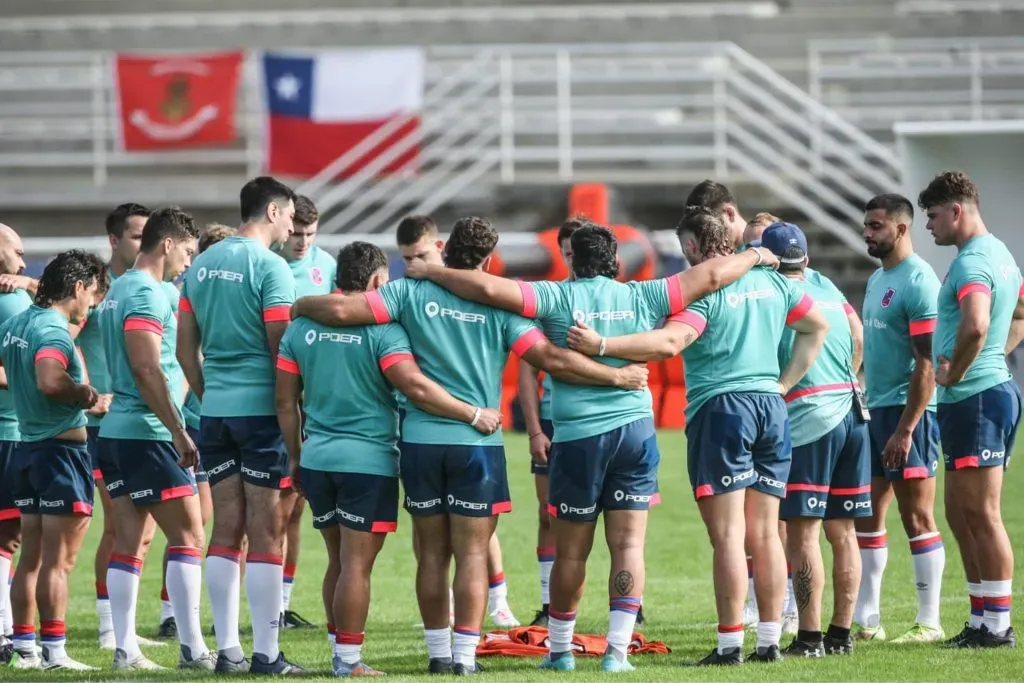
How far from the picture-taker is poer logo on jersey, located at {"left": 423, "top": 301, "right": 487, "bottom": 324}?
659cm

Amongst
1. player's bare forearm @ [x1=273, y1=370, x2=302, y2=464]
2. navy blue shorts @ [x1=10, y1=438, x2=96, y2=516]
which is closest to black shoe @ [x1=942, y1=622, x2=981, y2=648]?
player's bare forearm @ [x1=273, y1=370, x2=302, y2=464]

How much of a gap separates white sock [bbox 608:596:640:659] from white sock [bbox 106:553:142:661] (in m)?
2.40

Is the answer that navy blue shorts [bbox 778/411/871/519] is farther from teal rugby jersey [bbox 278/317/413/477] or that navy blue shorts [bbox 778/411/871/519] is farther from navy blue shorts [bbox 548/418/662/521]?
teal rugby jersey [bbox 278/317/413/477]

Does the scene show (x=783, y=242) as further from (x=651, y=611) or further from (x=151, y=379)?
(x=151, y=379)

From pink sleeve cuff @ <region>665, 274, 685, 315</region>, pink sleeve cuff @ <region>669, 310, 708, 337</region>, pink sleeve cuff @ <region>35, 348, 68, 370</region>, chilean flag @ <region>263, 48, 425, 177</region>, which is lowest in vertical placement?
pink sleeve cuff @ <region>35, 348, 68, 370</region>

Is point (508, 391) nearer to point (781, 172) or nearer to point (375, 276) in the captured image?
point (781, 172)

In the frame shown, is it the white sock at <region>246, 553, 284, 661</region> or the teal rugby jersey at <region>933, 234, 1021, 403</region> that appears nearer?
the white sock at <region>246, 553, 284, 661</region>

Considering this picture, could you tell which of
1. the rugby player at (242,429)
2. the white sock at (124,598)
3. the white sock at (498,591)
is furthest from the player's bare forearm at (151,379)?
the white sock at (498,591)

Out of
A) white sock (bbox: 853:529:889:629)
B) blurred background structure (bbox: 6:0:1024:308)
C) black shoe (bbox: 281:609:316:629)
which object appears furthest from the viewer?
blurred background structure (bbox: 6:0:1024:308)

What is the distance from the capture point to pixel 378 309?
21.6 ft

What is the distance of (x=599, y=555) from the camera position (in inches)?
446

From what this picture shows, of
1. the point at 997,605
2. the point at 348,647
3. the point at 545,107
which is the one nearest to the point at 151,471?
the point at 348,647

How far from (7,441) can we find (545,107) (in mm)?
18752

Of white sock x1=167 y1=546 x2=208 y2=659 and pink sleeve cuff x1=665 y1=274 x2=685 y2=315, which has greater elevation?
pink sleeve cuff x1=665 y1=274 x2=685 y2=315
